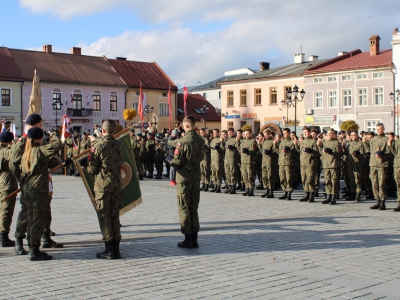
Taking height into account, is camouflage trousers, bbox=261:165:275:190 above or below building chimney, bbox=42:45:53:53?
below

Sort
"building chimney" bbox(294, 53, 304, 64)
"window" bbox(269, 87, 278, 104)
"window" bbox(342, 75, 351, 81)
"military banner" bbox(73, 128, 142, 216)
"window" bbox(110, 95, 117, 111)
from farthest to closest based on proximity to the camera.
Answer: "window" bbox(110, 95, 117, 111) → "building chimney" bbox(294, 53, 304, 64) → "window" bbox(269, 87, 278, 104) → "window" bbox(342, 75, 351, 81) → "military banner" bbox(73, 128, 142, 216)

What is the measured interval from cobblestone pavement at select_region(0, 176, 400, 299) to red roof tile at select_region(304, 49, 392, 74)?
36.3 m

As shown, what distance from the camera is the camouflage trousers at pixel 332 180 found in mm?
14258

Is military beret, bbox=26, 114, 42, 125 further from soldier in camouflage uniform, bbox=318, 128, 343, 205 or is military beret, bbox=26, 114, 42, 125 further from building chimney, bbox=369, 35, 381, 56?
building chimney, bbox=369, 35, 381, 56

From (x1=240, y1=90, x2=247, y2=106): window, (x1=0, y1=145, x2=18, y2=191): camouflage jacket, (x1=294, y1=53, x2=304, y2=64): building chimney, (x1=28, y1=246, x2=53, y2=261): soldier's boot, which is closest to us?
(x1=28, y1=246, x2=53, y2=261): soldier's boot

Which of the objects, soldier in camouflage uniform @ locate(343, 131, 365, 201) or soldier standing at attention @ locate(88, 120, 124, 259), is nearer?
soldier standing at attention @ locate(88, 120, 124, 259)

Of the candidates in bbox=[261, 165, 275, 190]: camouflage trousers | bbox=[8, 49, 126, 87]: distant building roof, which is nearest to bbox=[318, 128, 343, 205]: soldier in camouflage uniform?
bbox=[261, 165, 275, 190]: camouflage trousers

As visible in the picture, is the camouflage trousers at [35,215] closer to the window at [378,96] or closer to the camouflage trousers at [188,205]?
the camouflage trousers at [188,205]

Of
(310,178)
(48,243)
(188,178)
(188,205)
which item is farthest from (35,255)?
(310,178)

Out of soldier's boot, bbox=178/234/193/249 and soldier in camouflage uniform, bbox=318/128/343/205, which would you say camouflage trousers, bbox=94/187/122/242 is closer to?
soldier's boot, bbox=178/234/193/249

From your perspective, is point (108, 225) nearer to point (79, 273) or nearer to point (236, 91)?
point (79, 273)

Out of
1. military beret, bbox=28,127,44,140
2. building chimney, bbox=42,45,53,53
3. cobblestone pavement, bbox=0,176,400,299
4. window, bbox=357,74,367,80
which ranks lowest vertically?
cobblestone pavement, bbox=0,176,400,299

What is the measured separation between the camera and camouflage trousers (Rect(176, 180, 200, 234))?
331 inches

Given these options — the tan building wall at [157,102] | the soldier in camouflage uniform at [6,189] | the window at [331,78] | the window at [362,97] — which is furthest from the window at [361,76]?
the soldier in camouflage uniform at [6,189]
